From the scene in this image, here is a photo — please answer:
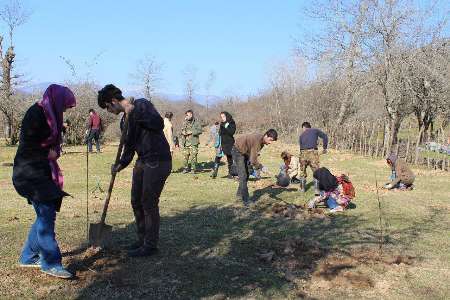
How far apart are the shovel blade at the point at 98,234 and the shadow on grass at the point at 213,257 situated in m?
0.15

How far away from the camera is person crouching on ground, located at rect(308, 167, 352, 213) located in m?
9.35

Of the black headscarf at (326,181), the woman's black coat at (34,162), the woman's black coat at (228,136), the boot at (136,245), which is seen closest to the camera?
the woman's black coat at (34,162)

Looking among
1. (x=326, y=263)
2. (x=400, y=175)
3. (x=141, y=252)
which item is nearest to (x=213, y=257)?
(x=141, y=252)

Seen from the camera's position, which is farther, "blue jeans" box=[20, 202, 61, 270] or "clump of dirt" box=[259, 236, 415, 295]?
"clump of dirt" box=[259, 236, 415, 295]

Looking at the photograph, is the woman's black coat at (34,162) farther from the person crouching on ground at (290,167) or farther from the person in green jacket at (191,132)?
the person in green jacket at (191,132)

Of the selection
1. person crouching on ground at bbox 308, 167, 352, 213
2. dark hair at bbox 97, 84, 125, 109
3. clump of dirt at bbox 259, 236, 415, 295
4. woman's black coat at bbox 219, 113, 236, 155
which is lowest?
clump of dirt at bbox 259, 236, 415, 295

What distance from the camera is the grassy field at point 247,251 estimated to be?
507 cm

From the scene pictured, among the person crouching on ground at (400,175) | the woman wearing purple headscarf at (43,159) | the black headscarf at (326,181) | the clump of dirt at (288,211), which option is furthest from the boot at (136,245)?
the person crouching on ground at (400,175)

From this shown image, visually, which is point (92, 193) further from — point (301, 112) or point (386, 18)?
point (301, 112)

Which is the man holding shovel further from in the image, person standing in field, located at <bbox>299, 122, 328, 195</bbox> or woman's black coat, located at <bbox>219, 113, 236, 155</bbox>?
woman's black coat, located at <bbox>219, 113, 236, 155</bbox>

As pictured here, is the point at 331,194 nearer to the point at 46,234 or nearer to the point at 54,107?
the point at 46,234

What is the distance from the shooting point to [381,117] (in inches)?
1020

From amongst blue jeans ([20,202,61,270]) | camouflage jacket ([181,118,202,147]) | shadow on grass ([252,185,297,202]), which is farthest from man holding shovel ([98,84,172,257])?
camouflage jacket ([181,118,202,147])

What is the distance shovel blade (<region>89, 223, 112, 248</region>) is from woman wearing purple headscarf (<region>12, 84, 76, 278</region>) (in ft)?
3.39
